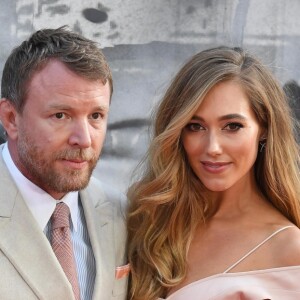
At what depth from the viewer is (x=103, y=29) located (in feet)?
11.2

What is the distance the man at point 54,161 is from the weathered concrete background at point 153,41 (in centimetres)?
118

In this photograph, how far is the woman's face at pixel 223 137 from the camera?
2.42m

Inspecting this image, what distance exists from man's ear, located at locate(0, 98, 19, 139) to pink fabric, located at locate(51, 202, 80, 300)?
0.29m

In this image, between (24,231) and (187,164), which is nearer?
(24,231)

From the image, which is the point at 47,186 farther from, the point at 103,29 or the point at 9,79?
the point at 103,29

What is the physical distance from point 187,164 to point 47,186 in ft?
2.20

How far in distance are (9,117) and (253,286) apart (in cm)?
102

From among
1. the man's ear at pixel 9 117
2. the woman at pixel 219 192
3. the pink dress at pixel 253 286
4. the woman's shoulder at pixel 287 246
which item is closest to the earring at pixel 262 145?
the woman at pixel 219 192

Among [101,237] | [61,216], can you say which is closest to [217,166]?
[101,237]

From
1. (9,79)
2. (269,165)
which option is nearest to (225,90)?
(269,165)

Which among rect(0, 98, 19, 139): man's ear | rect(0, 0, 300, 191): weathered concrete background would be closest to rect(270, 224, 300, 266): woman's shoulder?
rect(0, 98, 19, 139): man's ear

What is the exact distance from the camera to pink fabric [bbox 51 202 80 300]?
2.11m

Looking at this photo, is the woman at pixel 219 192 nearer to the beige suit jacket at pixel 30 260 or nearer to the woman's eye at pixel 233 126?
the woman's eye at pixel 233 126

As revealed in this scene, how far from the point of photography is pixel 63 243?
2.14 metres
